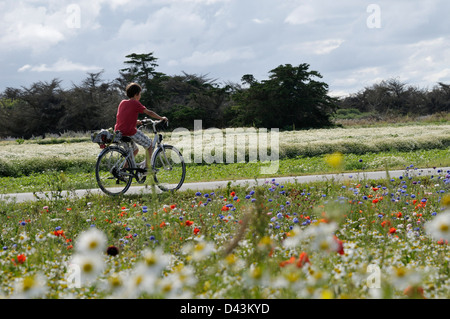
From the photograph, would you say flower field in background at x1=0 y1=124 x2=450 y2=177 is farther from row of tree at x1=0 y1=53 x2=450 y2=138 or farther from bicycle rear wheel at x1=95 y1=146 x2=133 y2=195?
row of tree at x1=0 y1=53 x2=450 y2=138

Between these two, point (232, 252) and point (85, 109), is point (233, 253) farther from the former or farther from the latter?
point (85, 109)

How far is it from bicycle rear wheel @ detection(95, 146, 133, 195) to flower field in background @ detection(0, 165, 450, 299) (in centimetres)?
53

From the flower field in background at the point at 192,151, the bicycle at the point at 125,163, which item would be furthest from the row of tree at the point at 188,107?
the bicycle at the point at 125,163

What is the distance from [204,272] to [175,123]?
3465 cm

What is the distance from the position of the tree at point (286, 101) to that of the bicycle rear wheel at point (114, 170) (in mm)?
26539

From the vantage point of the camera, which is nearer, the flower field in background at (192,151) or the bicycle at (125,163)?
the bicycle at (125,163)

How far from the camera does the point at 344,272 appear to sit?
320 cm

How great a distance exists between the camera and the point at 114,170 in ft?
26.8

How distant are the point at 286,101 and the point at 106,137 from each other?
1103 inches

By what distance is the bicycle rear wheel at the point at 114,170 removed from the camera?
8047mm

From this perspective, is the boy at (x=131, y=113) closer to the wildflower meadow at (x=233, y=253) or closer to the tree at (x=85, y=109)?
the wildflower meadow at (x=233, y=253)

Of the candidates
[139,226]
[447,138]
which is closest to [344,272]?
[139,226]

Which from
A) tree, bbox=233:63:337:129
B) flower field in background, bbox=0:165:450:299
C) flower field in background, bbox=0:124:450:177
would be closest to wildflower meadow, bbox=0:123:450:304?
flower field in background, bbox=0:165:450:299

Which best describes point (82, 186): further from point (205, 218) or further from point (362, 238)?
point (362, 238)
